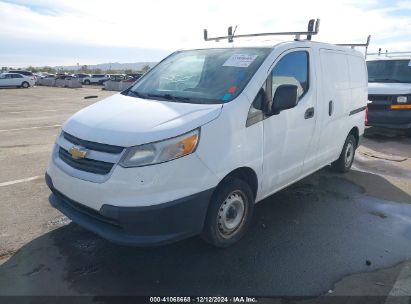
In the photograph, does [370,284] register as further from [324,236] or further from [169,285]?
[169,285]

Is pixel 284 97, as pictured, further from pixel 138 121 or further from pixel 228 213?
pixel 138 121

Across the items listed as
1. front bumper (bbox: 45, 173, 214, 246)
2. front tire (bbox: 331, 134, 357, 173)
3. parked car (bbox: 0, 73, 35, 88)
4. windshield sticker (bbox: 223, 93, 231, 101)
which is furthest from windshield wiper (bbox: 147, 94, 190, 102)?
parked car (bbox: 0, 73, 35, 88)

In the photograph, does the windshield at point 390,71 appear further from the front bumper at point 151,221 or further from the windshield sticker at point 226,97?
the front bumper at point 151,221

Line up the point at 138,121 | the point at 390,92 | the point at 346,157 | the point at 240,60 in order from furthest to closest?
the point at 390,92 → the point at 346,157 → the point at 240,60 → the point at 138,121

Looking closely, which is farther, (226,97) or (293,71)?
(293,71)

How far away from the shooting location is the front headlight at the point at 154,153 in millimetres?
2814

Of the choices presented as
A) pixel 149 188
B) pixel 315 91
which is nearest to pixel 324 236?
pixel 315 91

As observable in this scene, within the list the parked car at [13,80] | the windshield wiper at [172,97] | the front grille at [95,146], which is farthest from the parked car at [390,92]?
the parked car at [13,80]

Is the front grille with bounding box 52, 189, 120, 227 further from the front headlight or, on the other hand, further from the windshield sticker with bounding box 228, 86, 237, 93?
the windshield sticker with bounding box 228, 86, 237, 93

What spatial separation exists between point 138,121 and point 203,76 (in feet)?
3.59

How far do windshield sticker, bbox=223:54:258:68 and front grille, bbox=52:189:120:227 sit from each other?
6.44 ft


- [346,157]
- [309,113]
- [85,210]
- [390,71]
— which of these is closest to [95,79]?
[390,71]

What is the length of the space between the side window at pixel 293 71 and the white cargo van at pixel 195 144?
11 mm

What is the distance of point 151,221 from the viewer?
111 inches
